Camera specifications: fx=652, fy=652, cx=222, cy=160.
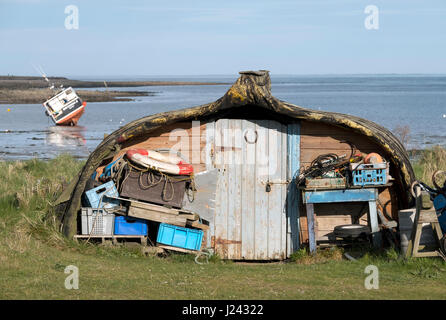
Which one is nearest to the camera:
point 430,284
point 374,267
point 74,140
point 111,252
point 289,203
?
point 430,284

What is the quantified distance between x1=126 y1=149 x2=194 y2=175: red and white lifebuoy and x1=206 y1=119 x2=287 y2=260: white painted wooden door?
67cm

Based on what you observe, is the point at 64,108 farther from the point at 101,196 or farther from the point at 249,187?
the point at 249,187

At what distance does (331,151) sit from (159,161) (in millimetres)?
3065

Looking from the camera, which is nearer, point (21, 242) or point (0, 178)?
point (21, 242)

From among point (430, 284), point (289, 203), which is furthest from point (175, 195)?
point (430, 284)

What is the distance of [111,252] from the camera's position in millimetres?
11000

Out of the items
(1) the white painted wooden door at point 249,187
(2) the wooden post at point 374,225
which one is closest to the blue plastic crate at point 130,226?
(1) the white painted wooden door at point 249,187

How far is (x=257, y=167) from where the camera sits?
11.8m

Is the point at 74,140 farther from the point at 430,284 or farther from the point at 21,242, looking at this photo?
the point at 430,284

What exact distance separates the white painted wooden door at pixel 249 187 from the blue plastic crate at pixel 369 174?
1383 millimetres

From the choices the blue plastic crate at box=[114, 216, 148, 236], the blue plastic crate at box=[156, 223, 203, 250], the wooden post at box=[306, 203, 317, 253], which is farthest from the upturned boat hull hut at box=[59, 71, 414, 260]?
the blue plastic crate at box=[114, 216, 148, 236]

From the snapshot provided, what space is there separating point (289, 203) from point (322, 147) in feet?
3.85

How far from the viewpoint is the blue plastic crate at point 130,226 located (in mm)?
11258

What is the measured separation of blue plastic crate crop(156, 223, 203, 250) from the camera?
36.7 ft
